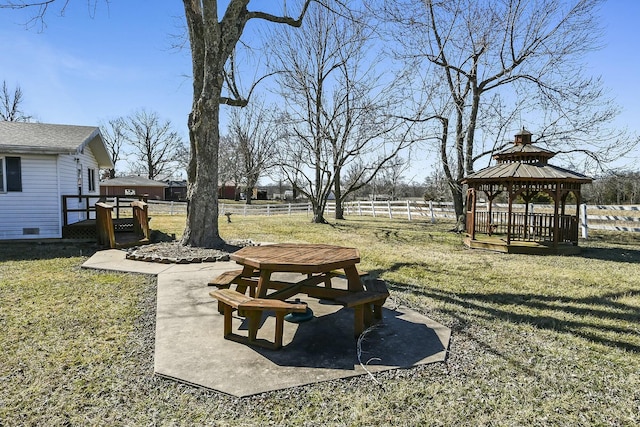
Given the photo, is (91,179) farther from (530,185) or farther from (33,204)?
(530,185)

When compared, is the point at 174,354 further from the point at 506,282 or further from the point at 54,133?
the point at 54,133

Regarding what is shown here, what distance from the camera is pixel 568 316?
4641 mm

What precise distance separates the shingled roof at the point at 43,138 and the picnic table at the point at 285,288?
8225 mm

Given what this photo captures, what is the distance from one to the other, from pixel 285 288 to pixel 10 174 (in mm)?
9820

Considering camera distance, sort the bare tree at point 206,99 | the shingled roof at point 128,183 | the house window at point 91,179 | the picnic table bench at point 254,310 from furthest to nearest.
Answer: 1. the shingled roof at point 128,183
2. the house window at point 91,179
3. the bare tree at point 206,99
4. the picnic table bench at point 254,310

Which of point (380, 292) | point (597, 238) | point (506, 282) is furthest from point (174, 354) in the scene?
point (597, 238)

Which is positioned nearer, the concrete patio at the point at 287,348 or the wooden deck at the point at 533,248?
the concrete patio at the point at 287,348

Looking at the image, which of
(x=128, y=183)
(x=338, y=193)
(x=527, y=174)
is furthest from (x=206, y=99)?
(x=128, y=183)

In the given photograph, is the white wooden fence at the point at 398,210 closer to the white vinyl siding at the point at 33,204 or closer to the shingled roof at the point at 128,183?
the white vinyl siding at the point at 33,204

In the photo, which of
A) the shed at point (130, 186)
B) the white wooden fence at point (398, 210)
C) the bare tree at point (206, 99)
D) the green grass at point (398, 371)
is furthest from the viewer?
the shed at point (130, 186)

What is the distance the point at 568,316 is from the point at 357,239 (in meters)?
7.65

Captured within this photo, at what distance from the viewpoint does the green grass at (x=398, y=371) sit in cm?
248

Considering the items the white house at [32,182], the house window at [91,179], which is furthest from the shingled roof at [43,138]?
the house window at [91,179]

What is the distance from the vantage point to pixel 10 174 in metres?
10.1
